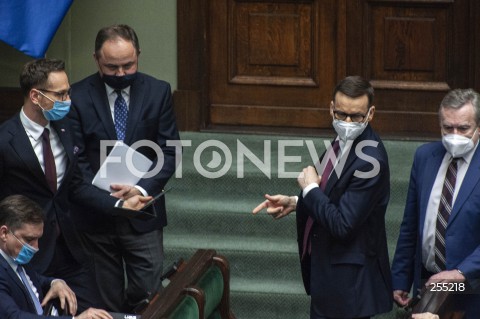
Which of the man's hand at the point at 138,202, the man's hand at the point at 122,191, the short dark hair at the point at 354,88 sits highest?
the short dark hair at the point at 354,88

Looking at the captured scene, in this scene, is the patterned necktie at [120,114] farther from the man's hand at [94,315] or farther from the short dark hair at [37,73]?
the man's hand at [94,315]

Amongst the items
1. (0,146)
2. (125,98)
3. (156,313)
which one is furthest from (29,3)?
(156,313)

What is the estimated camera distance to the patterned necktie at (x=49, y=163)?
6.54 m

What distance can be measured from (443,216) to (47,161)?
6.39 ft

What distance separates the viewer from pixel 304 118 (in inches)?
350

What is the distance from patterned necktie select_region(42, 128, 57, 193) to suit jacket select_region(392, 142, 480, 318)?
1.73 m

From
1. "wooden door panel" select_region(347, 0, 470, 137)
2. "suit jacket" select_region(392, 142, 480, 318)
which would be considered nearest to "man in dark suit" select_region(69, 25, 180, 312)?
"suit jacket" select_region(392, 142, 480, 318)

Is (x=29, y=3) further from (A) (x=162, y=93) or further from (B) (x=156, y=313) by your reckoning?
(B) (x=156, y=313)

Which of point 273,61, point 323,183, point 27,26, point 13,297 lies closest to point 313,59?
point 273,61

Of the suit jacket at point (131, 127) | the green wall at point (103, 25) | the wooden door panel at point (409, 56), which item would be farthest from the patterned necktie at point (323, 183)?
the green wall at point (103, 25)

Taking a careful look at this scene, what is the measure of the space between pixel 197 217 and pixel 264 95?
1.08m

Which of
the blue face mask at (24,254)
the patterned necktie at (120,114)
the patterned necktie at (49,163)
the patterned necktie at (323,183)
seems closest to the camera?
the blue face mask at (24,254)

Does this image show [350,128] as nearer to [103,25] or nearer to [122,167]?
[122,167]

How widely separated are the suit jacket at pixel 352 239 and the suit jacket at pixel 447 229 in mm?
106
